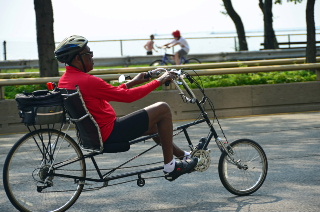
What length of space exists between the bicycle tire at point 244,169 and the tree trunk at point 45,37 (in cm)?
914

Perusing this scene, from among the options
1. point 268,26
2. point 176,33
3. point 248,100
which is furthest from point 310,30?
point 268,26

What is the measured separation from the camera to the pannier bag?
241 inches

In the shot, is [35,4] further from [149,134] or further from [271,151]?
[149,134]

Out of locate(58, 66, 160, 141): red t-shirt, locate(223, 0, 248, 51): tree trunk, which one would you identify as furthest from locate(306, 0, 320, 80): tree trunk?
locate(223, 0, 248, 51): tree trunk

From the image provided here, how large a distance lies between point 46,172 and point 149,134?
1.09 m

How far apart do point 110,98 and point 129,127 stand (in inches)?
14.3

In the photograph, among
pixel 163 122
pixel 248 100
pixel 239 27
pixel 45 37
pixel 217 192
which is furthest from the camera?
pixel 239 27

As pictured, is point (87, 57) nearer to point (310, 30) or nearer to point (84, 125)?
point (84, 125)

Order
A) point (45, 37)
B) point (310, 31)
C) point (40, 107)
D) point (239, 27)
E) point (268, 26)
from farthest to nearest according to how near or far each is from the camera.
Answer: point (268, 26) → point (239, 27) → point (310, 31) → point (45, 37) → point (40, 107)

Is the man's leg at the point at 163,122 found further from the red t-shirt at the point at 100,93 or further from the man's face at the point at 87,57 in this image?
the man's face at the point at 87,57

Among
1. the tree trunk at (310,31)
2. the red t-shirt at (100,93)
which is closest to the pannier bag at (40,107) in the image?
the red t-shirt at (100,93)

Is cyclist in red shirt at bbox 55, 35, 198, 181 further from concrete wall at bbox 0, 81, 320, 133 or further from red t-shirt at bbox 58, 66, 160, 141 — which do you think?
concrete wall at bbox 0, 81, 320, 133

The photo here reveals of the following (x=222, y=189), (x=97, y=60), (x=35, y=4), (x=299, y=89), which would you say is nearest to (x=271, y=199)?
(x=222, y=189)

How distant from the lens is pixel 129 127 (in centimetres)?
652
